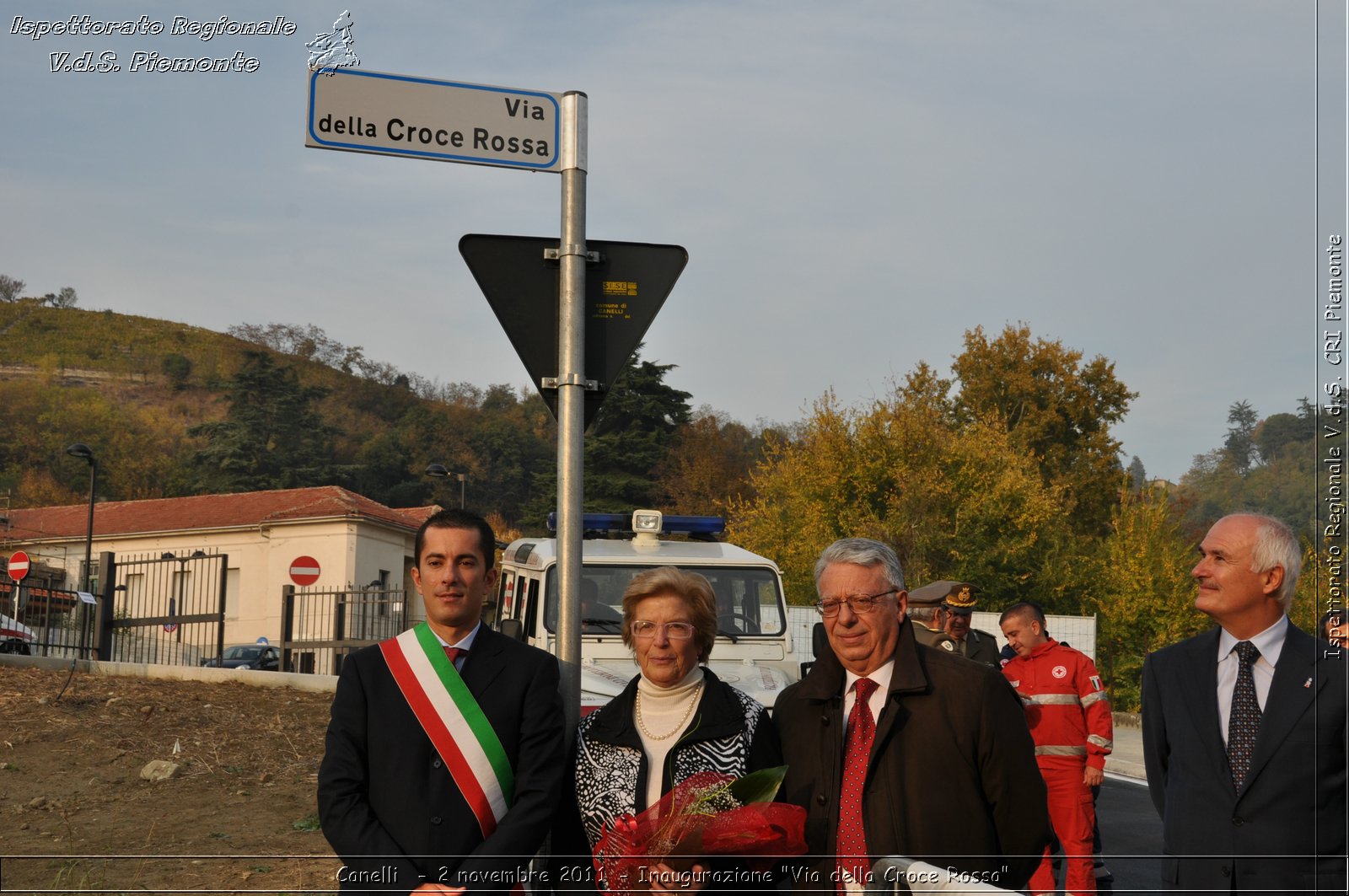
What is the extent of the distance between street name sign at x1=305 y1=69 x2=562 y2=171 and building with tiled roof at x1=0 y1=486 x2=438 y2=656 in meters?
49.8

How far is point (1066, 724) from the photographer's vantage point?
8273 mm

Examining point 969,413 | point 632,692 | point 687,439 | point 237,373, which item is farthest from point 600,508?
point 632,692

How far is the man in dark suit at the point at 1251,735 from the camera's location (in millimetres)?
3629

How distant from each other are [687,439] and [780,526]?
2940 centimetres

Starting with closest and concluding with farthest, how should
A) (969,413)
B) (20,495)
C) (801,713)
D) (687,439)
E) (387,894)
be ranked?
(387,894) → (801,713) → (969,413) → (687,439) → (20,495)

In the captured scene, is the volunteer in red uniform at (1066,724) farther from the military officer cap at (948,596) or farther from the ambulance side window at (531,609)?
the ambulance side window at (531,609)

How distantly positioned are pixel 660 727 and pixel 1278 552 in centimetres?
200

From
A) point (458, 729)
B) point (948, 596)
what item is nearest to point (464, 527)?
point (458, 729)

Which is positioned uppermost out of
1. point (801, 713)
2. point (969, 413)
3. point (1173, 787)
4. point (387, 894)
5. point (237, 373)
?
point (237, 373)

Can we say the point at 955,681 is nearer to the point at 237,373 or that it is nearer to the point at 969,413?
the point at 969,413

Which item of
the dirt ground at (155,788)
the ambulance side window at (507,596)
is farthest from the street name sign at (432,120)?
the ambulance side window at (507,596)

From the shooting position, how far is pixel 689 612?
3932mm

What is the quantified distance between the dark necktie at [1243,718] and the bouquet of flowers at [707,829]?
1435 millimetres

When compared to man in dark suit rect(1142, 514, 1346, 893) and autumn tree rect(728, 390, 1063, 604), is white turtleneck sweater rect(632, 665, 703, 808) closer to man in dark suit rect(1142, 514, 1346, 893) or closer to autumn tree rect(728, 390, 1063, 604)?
man in dark suit rect(1142, 514, 1346, 893)
